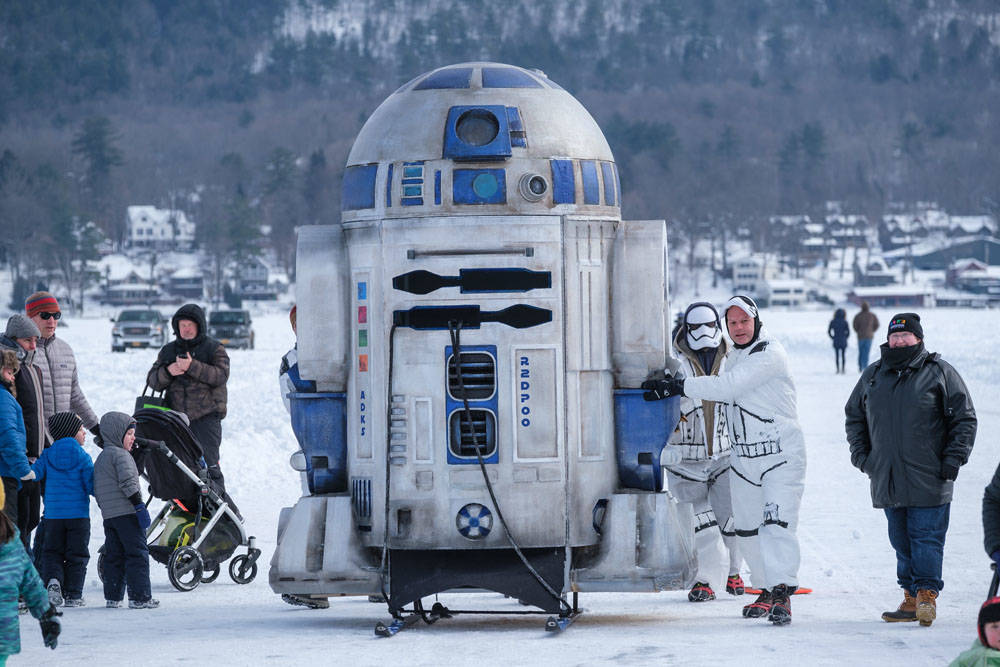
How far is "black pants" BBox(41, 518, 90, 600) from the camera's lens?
10039mm

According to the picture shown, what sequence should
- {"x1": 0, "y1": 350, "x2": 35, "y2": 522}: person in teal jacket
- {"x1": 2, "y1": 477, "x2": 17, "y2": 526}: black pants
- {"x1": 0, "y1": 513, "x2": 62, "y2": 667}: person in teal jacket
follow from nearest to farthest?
{"x1": 0, "y1": 513, "x2": 62, "y2": 667}: person in teal jacket → {"x1": 0, "y1": 350, "x2": 35, "y2": 522}: person in teal jacket → {"x1": 2, "y1": 477, "x2": 17, "y2": 526}: black pants

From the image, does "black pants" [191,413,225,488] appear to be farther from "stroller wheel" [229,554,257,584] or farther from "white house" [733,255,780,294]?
"white house" [733,255,780,294]

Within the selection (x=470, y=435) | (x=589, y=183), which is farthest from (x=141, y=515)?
(x=589, y=183)

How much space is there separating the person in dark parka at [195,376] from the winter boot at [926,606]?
4.80 metres

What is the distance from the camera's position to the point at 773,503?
927 cm

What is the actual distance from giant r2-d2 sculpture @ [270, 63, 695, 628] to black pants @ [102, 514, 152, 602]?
3.85 ft

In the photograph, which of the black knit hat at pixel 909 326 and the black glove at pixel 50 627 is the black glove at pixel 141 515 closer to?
the black glove at pixel 50 627

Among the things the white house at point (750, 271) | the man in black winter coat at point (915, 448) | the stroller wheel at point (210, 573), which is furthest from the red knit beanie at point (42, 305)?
the white house at point (750, 271)

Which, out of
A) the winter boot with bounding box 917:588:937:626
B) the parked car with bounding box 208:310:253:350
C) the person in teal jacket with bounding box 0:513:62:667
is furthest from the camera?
the parked car with bounding box 208:310:253:350

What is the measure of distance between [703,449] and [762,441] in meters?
1.01

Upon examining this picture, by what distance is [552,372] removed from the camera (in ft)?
29.5

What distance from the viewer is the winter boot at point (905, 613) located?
902 cm

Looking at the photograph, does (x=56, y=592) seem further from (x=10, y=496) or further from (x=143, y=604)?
(x=10, y=496)

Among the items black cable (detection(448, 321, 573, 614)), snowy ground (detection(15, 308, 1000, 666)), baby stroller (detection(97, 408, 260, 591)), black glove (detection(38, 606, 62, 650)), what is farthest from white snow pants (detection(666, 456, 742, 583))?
black glove (detection(38, 606, 62, 650))
